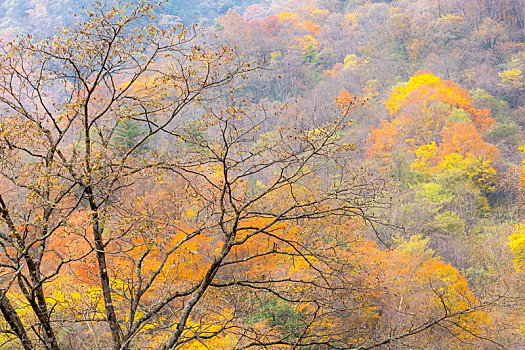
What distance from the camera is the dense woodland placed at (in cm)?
387

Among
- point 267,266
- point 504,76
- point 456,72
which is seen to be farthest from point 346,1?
point 267,266

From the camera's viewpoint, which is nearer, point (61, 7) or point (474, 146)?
point (474, 146)

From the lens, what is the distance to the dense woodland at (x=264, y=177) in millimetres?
3869

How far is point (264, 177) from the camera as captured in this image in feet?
90.4

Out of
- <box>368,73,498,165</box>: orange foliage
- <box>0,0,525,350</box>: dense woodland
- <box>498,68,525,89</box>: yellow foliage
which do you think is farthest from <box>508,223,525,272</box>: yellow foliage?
<box>498,68,525,89</box>: yellow foliage

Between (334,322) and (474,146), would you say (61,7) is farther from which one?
(334,322)

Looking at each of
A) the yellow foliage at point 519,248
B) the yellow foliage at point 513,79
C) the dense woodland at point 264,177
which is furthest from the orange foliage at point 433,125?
the yellow foliage at point 519,248

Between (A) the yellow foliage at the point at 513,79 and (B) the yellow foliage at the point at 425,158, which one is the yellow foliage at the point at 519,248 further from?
(A) the yellow foliage at the point at 513,79

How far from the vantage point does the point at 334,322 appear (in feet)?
42.6

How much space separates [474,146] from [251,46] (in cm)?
2549

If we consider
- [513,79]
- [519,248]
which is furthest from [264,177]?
[513,79]

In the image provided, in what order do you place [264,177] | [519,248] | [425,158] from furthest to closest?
1. [264,177]
2. [425,158]
3. [519,248]

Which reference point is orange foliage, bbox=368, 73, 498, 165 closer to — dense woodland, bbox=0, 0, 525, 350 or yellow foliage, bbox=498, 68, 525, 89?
dense woodland, bbox=0, 0, 525, 350

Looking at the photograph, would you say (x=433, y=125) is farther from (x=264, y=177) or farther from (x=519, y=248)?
(x=519, y=248)
